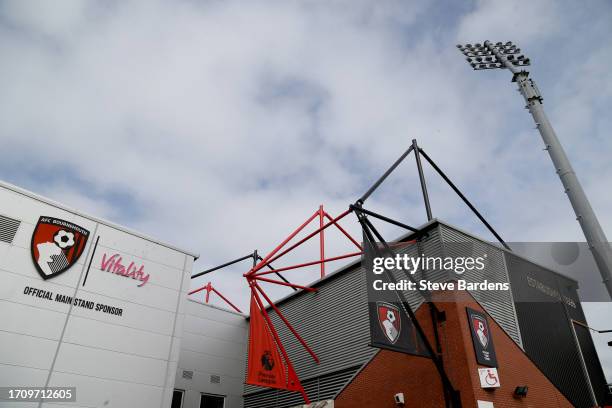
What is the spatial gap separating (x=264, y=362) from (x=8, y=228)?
1111 cm

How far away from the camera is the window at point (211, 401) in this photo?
24.7 m

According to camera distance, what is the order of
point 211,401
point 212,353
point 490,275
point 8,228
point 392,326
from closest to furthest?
point 392,326
point 8,228
point 490,275
point 211,401
point 212,353

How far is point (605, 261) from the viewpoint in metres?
12.2

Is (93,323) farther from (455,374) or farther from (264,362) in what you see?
(455,374)

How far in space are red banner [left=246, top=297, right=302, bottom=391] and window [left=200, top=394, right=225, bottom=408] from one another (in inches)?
259

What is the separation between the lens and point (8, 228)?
682 inches

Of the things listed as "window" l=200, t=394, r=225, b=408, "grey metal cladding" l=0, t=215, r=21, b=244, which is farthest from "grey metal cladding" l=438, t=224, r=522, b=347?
"grey metal cladding" l=0, t=215, r=21, b=244

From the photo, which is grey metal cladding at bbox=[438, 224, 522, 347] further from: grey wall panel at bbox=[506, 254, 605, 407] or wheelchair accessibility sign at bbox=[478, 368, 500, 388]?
wheelchair accessibility sign at bbox=[478, 368, 500, 388]

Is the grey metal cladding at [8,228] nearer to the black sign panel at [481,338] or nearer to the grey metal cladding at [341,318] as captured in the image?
the grey metal cladding at [341,318]

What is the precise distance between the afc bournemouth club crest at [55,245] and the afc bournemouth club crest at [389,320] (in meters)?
12.2

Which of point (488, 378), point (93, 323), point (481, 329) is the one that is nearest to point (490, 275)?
point (481, 329)

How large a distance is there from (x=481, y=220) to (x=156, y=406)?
16.4 m

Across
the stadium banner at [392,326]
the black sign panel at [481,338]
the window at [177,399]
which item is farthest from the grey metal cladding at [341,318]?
the window at [177,399]

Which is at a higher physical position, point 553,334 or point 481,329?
point 553,334
